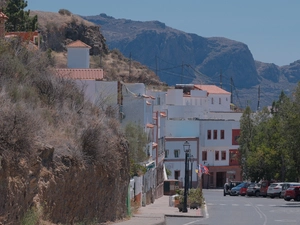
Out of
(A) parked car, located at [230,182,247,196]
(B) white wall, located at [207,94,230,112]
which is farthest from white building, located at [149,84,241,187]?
(B) white wall, located at [207,94,230,112]

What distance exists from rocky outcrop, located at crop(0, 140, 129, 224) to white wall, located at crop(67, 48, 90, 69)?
21.4 meters

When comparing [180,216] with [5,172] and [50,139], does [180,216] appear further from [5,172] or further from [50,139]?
[5,172]

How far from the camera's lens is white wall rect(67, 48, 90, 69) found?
4734 centimetres

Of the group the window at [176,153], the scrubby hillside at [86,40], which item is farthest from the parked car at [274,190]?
the scrubby hillside at [86,40]

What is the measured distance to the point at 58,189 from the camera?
20.5m

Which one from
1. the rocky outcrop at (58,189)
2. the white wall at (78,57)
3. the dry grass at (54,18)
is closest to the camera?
the rocky outcrop at (58,189)

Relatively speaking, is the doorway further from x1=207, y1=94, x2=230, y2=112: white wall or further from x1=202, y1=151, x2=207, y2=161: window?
x1=207, y1=94, x2=230, y2=112: white wall

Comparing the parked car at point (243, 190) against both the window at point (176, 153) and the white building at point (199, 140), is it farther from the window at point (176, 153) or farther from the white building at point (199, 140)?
the window at point (176, 153)

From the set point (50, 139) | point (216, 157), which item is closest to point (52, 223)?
point (50, 139)

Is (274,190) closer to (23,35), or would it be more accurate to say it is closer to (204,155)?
(204,155)

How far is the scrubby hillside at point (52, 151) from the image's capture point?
708 inches

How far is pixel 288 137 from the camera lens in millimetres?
57406

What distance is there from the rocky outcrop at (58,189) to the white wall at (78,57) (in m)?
21.4

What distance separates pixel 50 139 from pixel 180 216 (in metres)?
17.6
